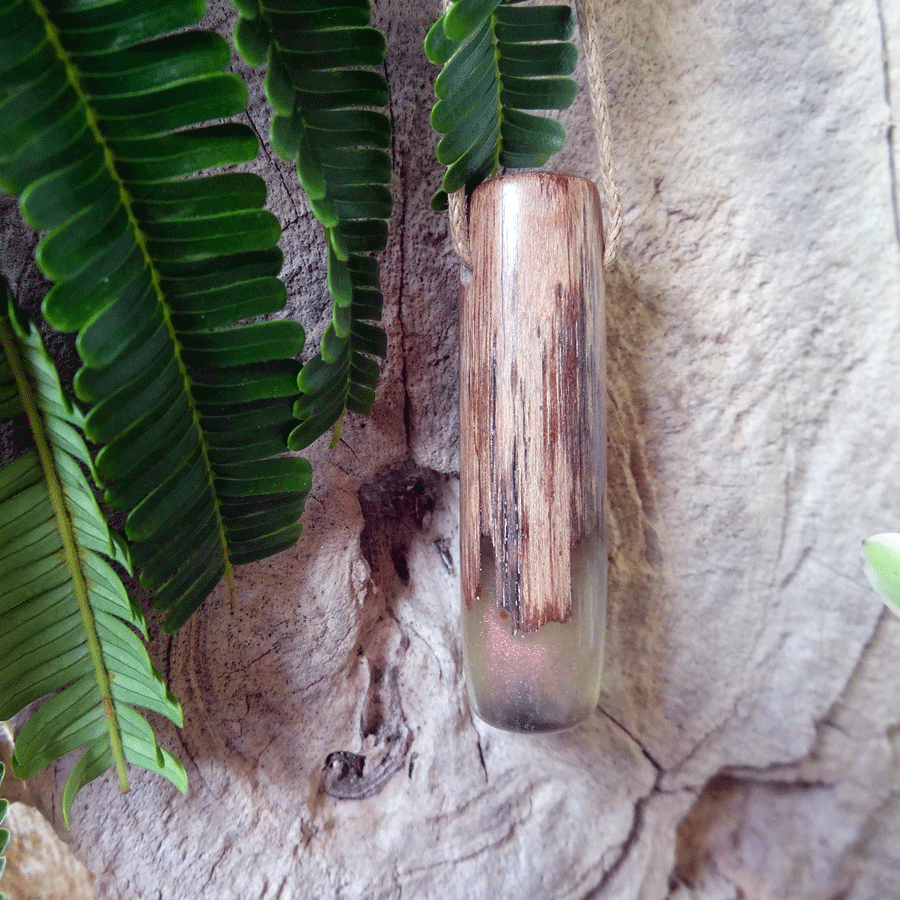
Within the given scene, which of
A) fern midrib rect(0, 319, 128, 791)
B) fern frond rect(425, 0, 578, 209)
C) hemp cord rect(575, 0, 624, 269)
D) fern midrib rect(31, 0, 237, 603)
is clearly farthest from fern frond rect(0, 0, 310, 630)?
hemp cord rect(575, 0, 624, 269)

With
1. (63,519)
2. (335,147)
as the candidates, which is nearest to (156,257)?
(335,147)

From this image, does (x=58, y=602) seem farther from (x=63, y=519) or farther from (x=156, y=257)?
(x=156, y=257)

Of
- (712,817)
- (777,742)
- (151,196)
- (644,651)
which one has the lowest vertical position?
(712,817)

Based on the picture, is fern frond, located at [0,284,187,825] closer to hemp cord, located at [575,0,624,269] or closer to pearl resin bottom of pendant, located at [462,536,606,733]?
pearl resin bottom of pendant, located at [462,536,606,733]

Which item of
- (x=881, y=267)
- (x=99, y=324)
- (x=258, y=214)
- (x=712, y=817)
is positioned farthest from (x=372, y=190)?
(x=712, y=817)

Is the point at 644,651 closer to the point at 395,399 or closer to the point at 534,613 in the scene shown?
the point at 534,613

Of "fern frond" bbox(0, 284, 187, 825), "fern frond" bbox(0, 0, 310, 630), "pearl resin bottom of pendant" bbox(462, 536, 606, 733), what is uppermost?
"fern frond" bbox(0, 0, 310, 630)

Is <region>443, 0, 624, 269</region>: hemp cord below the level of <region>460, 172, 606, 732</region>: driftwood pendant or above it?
above

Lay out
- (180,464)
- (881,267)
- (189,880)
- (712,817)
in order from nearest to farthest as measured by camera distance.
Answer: (180,464) < (881,267) < (189,880) < (712,817)
